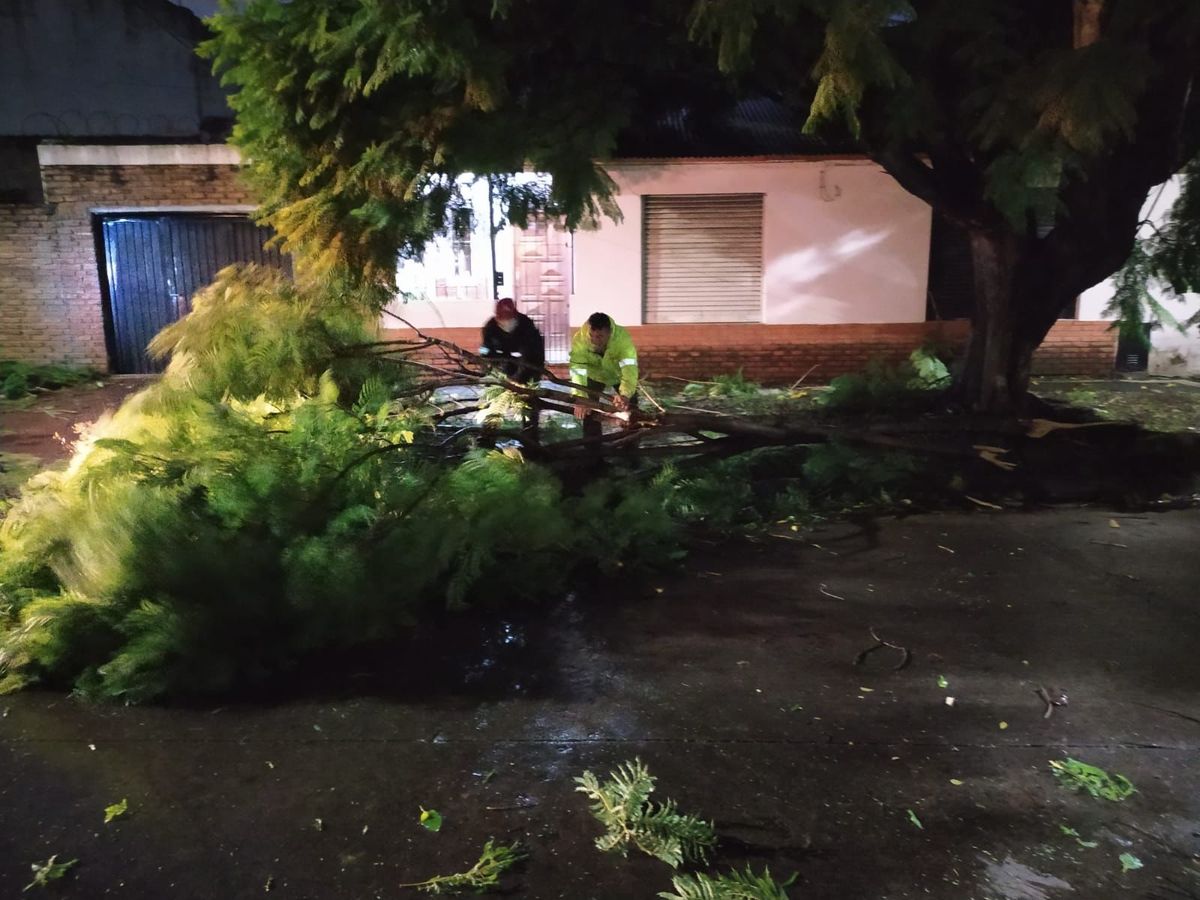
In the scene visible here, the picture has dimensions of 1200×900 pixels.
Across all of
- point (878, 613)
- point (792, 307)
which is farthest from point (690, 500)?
point (792, 307)

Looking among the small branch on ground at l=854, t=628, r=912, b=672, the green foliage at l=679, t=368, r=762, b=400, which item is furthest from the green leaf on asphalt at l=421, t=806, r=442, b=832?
the green foliage at l=679, t=368, r=762, b=400

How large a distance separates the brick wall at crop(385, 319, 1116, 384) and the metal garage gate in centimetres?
336

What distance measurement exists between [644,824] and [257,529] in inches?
91.5

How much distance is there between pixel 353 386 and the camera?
5746 millimetres

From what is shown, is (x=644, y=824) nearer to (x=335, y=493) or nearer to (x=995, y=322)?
(x=335, y=493)

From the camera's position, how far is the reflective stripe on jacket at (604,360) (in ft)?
22.7

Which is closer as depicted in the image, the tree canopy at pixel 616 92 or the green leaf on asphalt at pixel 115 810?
the green leaf on asphalt at pixel 115 810

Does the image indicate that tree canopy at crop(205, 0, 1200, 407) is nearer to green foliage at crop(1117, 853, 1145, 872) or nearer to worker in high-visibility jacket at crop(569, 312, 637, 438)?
worker in high-visibility jacket at crop(569, 312, 637, 438)

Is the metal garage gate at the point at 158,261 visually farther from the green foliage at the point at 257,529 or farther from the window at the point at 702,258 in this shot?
the green foliage at the point at 257,529

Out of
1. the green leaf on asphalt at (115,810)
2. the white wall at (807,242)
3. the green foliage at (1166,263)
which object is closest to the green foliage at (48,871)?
the green leaf on asphalt at (115,810)

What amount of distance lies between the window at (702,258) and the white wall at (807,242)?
0.51 feet

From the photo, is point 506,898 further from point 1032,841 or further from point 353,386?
point 353,386

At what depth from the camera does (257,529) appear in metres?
4.15

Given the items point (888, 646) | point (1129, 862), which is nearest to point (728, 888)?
point (1129, 862)
